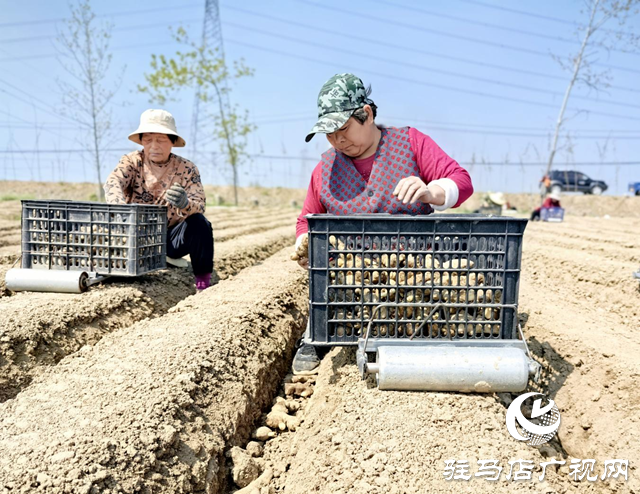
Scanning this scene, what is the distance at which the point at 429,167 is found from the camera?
9.27ft

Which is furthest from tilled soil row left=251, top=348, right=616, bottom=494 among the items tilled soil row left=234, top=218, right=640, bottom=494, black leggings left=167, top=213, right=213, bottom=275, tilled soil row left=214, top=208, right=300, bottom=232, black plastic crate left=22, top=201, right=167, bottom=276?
tilled soil row left=214, top=208, right=300, bottom=232

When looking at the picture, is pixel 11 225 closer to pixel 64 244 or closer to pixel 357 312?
pixel 64 244

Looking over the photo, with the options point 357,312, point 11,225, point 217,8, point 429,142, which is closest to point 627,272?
point 429,142

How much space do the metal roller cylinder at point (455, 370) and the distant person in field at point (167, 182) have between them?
2.63 m

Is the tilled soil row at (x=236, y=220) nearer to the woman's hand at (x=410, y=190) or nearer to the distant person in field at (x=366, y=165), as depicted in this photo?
the distant person in field at (x=366, y=165)

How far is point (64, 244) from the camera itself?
4152 millimetres

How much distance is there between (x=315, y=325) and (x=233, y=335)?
736 mm

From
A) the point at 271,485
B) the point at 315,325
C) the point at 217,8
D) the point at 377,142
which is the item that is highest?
the point at 217,8

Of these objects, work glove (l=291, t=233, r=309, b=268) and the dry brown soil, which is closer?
the dry brown soil

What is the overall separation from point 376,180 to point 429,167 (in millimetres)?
273

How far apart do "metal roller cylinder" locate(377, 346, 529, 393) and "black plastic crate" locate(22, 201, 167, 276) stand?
244 centimetres

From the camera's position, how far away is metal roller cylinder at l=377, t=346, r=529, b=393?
2.12 meters
